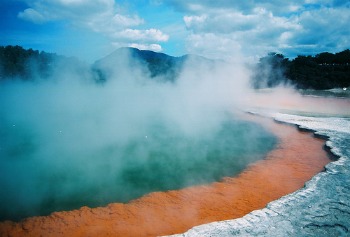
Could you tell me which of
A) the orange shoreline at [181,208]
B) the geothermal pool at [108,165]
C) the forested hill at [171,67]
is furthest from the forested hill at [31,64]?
the orange shoreline at [181,208]

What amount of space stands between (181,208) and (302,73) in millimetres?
24767

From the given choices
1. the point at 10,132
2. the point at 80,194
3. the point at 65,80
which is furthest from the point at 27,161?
the point at 65,80

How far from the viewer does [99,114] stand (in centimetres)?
1075

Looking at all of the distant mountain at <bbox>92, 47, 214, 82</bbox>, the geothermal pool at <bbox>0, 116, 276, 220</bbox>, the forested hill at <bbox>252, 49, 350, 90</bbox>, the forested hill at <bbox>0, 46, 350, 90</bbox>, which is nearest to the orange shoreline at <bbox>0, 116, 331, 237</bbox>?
the geothermal pool at <bbox>0, 116, 276, 220</bbox>

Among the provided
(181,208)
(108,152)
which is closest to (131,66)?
(108,152)

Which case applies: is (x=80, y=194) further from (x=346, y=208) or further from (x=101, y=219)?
(x=346, y=208)

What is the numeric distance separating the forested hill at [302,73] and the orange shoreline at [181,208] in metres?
19.5

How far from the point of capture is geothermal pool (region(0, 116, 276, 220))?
404cm

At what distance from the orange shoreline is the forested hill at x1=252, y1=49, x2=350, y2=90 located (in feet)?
64.0

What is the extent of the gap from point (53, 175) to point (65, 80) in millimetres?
26342

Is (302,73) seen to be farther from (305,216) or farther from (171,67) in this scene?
(305,216)

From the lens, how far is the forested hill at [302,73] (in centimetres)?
2267

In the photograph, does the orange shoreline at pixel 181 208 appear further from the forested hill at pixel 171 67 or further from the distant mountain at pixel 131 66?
the distant mountain at pixel 131 66

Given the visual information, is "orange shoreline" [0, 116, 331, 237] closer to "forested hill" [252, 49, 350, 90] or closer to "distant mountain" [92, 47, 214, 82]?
"distant mountain" [92, 47, 214, 82]
